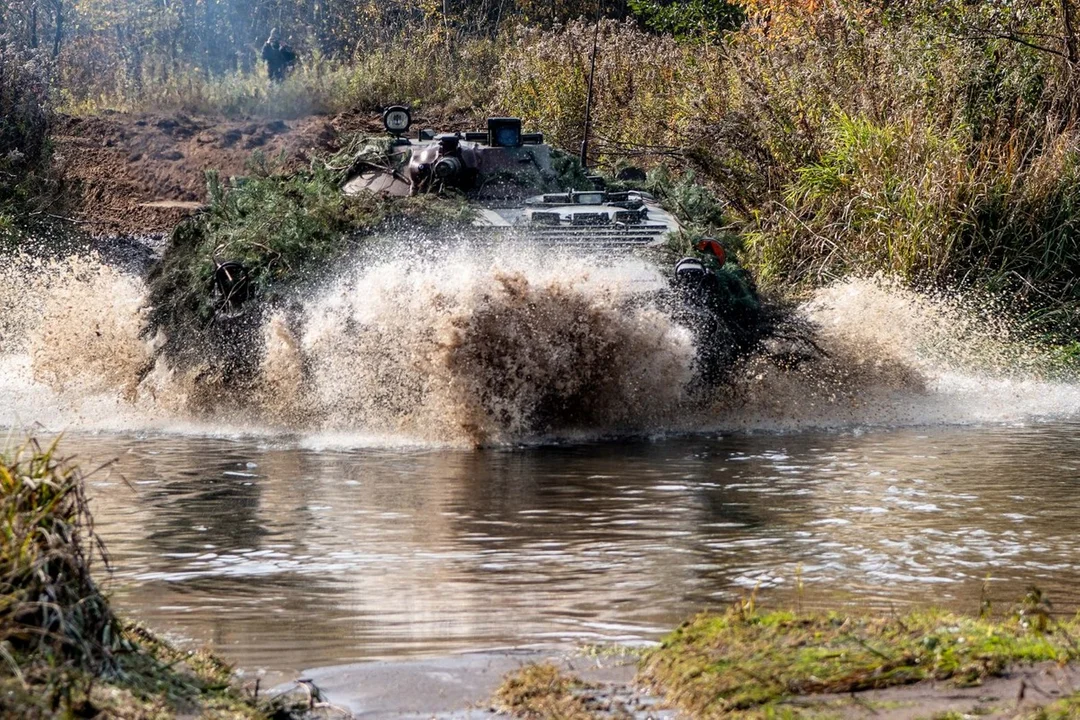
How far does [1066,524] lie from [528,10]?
24966 millimetres

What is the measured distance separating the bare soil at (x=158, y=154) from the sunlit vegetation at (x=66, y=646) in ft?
60.4

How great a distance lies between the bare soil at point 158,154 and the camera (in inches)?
921

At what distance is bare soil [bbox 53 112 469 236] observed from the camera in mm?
23391

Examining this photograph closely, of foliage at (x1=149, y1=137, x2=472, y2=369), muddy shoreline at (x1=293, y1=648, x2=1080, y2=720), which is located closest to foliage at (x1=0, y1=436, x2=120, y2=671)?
muddy shoreline at (x1=293, y1=648, x2=1080, y2=720)

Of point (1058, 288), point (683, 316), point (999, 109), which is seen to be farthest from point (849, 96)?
point (683, 316)

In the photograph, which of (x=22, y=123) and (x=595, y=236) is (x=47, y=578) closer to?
(x=595, y=236)

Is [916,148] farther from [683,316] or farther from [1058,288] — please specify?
[683,316]

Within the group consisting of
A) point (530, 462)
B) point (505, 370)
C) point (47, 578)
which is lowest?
point (530, 462)

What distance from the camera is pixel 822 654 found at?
4.50 metres

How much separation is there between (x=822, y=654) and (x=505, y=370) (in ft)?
20.1

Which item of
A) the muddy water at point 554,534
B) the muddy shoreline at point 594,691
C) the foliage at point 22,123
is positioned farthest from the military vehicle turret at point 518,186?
the foliage at point 22,123

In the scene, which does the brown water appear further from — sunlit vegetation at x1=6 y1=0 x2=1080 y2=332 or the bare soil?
the bare soil

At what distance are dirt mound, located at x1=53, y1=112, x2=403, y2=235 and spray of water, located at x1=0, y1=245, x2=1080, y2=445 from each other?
1075cm

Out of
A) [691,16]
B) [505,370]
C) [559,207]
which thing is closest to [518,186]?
[559,207]
